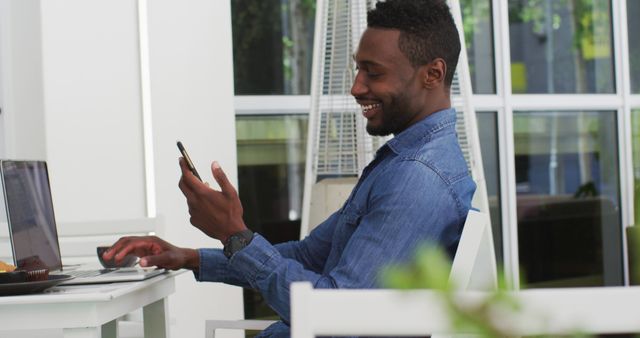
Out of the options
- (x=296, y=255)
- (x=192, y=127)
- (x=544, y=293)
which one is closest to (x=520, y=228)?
(x=192, y=127)

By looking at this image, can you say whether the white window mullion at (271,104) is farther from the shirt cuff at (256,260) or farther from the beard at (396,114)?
the shirt cuff at (256,260)

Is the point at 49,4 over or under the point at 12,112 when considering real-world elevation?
over

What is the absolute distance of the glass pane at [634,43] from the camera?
16.1 ft

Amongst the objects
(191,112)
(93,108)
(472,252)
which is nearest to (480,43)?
(191,112)

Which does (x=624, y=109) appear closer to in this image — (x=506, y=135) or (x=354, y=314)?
(x=506, y=135)

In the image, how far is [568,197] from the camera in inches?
189

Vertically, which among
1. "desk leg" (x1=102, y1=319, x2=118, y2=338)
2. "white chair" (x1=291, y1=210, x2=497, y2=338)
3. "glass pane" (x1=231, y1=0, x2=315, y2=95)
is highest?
"glass pane" (x1=231, y1=0, x2=315, y2=95)

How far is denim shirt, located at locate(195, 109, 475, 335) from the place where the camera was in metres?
1.71

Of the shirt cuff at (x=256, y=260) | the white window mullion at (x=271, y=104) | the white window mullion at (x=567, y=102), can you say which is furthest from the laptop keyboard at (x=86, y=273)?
the white window mullion at (x=567, y=102)

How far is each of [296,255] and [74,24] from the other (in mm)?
1779

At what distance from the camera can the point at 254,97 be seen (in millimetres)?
4156

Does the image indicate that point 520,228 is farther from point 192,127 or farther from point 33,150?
point 33,150

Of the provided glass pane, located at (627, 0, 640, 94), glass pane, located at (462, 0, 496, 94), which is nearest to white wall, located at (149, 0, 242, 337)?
glass pane, located at (462, 0, 496, 94)

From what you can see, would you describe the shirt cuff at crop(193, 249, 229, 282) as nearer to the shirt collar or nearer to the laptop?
the laptop
